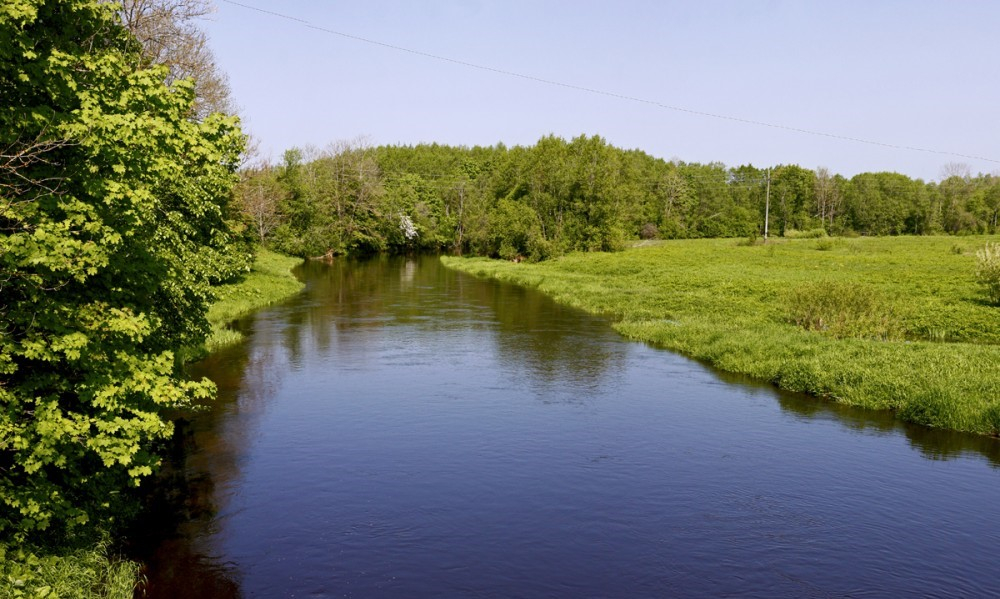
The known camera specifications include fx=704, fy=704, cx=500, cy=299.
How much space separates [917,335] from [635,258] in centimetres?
4350

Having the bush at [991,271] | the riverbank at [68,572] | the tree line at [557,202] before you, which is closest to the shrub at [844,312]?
the bush at [991,271]

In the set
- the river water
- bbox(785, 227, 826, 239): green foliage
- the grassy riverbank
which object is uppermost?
bbox(785, 227, 826, 239): green foliage

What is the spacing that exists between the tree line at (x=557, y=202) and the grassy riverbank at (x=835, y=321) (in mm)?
24435

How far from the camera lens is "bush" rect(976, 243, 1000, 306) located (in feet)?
132

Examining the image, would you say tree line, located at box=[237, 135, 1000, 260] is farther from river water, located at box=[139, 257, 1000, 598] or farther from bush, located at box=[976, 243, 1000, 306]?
bush, located at box=[976, 243, 1000, 306]

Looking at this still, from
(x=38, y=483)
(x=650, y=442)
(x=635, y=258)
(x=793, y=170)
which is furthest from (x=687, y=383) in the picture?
(x=793, y=170)

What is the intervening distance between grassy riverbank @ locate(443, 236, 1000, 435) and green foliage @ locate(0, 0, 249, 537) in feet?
75.7

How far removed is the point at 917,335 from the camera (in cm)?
3647

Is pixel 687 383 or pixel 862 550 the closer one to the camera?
pixel 862 550

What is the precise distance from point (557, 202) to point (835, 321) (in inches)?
2500

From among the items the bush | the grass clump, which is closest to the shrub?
the bush

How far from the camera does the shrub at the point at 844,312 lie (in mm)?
33656

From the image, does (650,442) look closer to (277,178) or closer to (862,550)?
(862,550)

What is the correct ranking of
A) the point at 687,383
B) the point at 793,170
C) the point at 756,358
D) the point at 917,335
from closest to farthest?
the point at 687,383 → the point at 756,358 → the point at 917,335 → the point at 793,170
